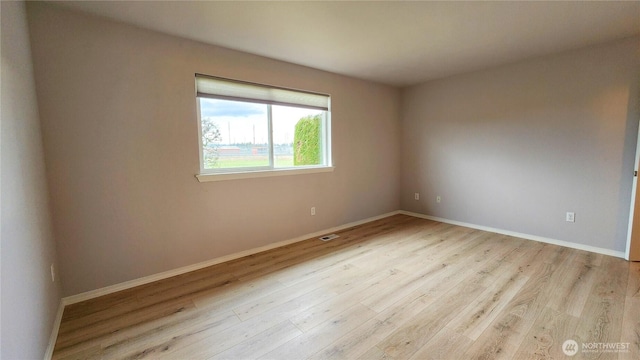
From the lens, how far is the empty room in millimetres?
1668

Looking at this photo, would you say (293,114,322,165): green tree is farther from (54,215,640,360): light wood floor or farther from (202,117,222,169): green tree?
(54,215,640,360): light wood floor

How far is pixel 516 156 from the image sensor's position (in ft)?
11.5

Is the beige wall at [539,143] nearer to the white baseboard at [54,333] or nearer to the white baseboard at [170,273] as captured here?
the white baseboard at [170,273]

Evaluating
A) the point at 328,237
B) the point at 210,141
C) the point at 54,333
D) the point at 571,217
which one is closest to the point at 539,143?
the point at 571,217

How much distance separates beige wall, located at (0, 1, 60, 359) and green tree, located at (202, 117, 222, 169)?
1.18 meters

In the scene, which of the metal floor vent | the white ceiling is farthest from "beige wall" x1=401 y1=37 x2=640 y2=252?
the metal floor vent

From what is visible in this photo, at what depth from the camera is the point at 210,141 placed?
2.78 meters

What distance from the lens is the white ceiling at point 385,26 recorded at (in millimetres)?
2027

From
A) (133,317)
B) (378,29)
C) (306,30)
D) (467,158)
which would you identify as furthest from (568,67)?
(133,317)

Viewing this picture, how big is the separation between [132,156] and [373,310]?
238cm

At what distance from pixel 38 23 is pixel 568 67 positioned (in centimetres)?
500

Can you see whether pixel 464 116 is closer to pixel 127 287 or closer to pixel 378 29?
pixel 378 29

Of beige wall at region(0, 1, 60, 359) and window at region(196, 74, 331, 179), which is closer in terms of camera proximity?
beige wall at region(0, 1, 60, 359)

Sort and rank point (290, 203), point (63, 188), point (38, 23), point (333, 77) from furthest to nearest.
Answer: point (333, 77), point (290, 203), point (63, 188), point (38, 23)
